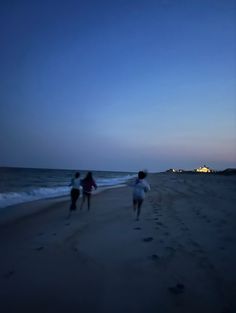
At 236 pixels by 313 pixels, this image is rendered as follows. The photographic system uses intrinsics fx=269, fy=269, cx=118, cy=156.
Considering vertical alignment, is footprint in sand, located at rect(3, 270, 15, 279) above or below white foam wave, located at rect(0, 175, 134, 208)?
below

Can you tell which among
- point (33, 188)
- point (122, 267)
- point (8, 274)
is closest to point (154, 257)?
point (122, 267)

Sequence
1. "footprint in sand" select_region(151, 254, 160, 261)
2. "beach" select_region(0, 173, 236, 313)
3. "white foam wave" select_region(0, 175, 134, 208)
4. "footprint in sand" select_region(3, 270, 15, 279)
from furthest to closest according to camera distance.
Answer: "white foam wave" select_region(0, 175, 134, 208), "footprint in sand" select_region(151, 254, 160, 261), "footprint in sand" select_region(3, 270, 15, 279), "beach" select_region(0, 173, 236, 313)

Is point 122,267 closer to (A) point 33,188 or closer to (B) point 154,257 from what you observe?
(B) point 154,257

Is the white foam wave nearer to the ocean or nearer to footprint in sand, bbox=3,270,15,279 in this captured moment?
the ocean

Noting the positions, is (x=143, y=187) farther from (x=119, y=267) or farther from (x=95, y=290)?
(x=95, y=290)

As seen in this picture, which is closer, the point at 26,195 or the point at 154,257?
the point at 154,257

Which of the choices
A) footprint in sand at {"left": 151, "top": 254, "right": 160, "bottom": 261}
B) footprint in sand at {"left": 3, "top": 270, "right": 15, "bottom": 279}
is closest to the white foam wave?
footprint in sand at {"left": 3, "top": 270, "right": 15, "bottom": 279}

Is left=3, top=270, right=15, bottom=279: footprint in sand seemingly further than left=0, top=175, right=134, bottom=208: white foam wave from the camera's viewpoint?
No

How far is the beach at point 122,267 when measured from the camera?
4.23 meters

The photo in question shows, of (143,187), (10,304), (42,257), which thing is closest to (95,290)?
(10,304)

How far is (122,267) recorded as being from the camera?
5566mm

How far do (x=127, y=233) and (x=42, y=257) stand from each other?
9.62 ft

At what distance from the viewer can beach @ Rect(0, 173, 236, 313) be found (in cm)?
423

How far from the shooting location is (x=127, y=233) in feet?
27.7
